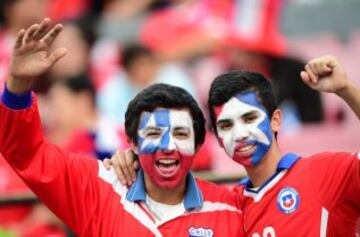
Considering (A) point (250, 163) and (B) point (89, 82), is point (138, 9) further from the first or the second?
(A) point (250, 163)

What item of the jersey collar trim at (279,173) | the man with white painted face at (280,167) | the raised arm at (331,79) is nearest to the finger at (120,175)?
the man with white painted face at (280,167)

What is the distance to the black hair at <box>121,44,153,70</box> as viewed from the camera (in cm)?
791

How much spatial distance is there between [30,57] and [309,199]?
125 centimetres

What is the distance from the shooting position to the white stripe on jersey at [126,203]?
12.8 ft

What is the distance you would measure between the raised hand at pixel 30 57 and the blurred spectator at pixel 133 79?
3.89m

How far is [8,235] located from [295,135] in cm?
262

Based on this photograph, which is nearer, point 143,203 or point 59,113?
point 143,203

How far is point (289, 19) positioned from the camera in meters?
8.16

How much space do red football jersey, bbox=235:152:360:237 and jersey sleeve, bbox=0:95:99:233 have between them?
26.6 inches

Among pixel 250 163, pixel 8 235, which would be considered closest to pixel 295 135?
pixel 8 235

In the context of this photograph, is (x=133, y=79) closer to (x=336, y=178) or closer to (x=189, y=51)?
(x=189, y=51)

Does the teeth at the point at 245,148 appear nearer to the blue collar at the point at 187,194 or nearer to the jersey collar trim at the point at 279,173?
the jersey collar trim at the point at 279,173

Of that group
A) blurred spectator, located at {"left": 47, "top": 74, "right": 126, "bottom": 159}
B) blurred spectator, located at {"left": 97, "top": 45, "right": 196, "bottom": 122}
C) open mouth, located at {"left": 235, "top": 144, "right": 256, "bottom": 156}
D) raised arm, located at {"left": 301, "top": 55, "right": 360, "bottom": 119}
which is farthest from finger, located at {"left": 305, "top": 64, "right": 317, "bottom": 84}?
blurred spectator, located at {"left": 97, "top": 45, "right": 196, "bottom": 122}

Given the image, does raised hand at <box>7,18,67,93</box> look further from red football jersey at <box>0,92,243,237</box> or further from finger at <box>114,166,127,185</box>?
finger at <box>114,166,127,185</box>
